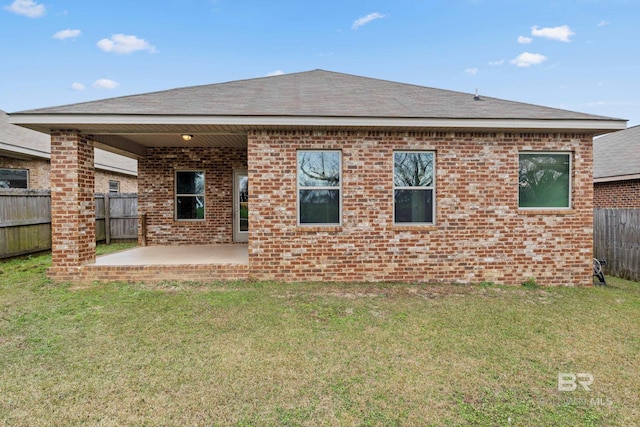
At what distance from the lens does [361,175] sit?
5996 mm

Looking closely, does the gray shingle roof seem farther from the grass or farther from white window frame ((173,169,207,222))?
the grass

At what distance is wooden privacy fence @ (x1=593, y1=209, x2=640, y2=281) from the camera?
22.3 ft

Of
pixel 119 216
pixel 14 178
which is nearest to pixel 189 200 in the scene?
pixel 119 216

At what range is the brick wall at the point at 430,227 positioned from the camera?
234 inches

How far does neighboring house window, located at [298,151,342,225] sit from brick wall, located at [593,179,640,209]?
10879mm

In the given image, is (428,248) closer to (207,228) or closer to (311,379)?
(311,379)

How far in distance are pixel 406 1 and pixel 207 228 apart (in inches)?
489

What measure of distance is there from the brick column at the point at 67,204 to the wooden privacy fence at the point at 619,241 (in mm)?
11297

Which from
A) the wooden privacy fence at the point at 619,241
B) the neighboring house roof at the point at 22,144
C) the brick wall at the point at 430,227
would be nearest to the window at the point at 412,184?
the brick wall at the point at 430,227

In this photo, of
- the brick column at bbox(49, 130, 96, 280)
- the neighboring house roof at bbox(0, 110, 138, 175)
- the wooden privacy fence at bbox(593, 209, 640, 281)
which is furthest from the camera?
the neighboring house roof at bbox(0, 110, 138, 175)

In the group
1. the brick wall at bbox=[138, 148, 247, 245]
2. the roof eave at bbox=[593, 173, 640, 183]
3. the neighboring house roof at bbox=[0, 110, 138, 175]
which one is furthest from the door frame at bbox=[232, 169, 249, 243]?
the roof eave at bbox=[593, 173, 640, 183]

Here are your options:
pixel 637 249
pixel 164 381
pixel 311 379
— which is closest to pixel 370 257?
pixel 311 379

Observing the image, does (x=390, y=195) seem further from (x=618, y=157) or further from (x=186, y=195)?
(x=618, y=157)

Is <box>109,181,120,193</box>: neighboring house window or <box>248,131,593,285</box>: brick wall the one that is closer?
<box>248,131,593,285</box>: brick wall
